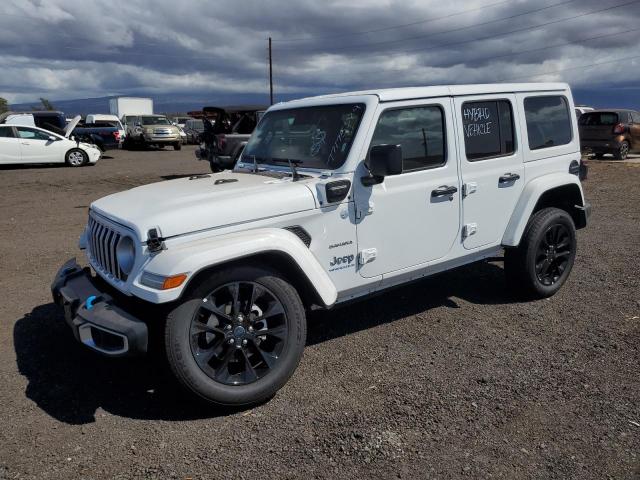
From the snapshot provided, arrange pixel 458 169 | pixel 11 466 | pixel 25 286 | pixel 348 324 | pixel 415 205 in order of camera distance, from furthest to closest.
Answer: pixel 25 286, pixel 348 324, pixel 458 169, pixel 415 205, pixel 11 466

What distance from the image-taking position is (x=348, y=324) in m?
4.64

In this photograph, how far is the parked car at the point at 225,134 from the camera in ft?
42.6

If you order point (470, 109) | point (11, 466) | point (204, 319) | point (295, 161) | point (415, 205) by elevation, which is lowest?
point (11, 466)

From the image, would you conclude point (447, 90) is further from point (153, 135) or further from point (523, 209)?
point (153, 135)

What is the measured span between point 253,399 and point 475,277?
131 inches

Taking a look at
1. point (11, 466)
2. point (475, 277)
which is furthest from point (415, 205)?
point (11, 466)

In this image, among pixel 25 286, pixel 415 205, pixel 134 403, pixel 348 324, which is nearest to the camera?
pixel 134 403

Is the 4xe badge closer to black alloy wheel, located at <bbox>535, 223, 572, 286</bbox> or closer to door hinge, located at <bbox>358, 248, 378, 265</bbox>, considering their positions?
door hinge, located at <bbox>358, 248, 378, 265</bbox>

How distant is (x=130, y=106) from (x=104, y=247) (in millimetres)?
41795

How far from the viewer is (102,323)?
120 inches

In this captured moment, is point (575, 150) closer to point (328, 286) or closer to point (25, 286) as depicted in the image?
point (328, 286)

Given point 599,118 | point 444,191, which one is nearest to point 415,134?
point 444,191

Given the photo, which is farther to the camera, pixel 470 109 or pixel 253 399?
pixel 470 109

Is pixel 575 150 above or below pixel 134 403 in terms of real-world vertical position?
above
